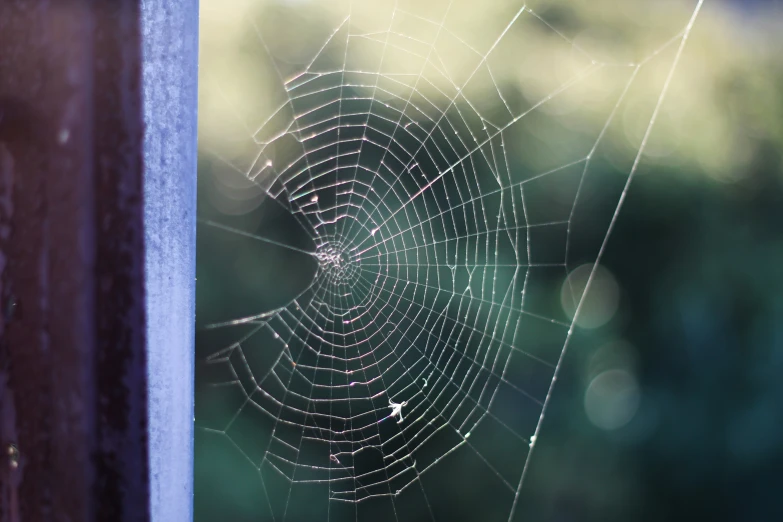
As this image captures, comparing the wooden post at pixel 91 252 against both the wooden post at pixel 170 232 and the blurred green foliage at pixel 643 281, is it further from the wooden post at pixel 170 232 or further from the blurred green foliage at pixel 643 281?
the blurred green foliage at pixel 643 281

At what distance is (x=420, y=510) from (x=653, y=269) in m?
2.74

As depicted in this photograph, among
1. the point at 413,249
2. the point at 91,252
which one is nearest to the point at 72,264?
the point at 91,252

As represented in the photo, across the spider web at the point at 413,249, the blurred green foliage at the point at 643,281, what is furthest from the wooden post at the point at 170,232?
the blurred green foliage at the point at 643,281

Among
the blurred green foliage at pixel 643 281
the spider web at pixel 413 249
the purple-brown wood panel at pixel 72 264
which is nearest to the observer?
the purple-brown wood panel at pixel 72 264

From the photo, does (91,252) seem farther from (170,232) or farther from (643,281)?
(643,281)

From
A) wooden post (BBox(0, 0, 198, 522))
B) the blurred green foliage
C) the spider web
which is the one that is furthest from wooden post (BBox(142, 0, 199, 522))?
the blurred green foliage

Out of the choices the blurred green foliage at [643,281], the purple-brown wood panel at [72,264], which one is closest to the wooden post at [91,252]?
the purple-brown wood panel at [72,264]

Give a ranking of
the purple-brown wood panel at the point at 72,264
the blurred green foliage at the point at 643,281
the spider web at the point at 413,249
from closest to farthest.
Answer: the purple-brown wood panel at the point at 72,264 < the spider web at the point at 413,249 < the blurred green foliage at the point at 643,281

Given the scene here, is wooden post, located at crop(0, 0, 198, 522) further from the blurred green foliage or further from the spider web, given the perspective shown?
the blurred green foliage

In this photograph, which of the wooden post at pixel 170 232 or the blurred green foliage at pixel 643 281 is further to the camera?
the blurred green foliage at pixel 643 281

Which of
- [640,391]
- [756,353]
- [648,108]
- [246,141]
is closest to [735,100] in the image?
[648,108]

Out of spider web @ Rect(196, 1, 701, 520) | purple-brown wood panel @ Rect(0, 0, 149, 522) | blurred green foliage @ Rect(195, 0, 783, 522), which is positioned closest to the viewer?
purple-brown wood panel @ Rect(0, 0, 149, 522)

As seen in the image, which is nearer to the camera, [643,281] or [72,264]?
[72,264]

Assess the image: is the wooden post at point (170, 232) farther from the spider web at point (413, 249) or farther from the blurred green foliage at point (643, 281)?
the blurred green foliage at point (643, 281)
